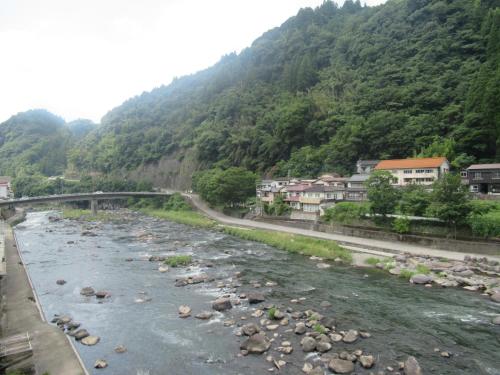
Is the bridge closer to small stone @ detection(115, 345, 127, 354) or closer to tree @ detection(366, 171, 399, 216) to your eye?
tree @ detection(366, 171, 399, 216)

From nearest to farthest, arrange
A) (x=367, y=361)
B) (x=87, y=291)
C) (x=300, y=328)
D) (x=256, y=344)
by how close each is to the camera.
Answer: (x=367, y=361), (x=256, y=344), (x=300, y=328), (x=87, y=291)

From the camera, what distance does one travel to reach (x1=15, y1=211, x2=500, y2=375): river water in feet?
37.1

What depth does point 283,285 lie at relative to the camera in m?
18.9

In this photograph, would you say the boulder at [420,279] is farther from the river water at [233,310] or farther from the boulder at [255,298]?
the boulder at [255,298]

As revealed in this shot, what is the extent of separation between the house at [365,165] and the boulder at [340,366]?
103 ft

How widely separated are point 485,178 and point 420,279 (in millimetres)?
16424

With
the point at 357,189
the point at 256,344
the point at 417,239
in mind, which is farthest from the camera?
the point at 357,189

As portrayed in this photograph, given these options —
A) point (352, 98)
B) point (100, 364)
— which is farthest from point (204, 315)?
point (352, 98)

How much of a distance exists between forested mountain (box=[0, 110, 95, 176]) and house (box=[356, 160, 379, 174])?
94646mm

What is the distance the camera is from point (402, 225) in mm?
26547

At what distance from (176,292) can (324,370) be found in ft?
32.0

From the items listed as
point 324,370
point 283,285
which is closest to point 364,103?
point 283,285

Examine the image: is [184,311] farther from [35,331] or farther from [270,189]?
[270,189]

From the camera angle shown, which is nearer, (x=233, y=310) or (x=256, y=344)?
(x=256, y=344)
